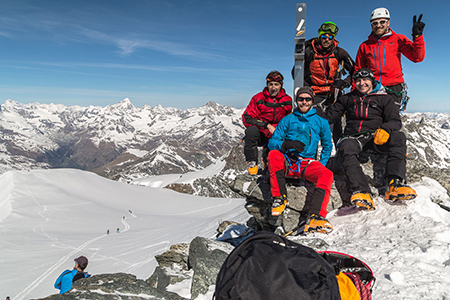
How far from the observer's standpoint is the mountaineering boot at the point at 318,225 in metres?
6.17

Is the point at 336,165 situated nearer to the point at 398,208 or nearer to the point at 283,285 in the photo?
the point at 398,208

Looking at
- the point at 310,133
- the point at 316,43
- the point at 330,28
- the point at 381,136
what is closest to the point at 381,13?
the point at 330,28

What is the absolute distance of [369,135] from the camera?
297 inches

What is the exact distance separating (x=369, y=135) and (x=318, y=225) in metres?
3.27

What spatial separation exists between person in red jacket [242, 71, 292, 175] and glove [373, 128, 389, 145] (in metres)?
2.76

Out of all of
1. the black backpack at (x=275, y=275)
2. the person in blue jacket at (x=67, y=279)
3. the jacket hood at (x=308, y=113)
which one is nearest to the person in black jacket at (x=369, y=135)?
the jacket hood at (x=308, y=113)

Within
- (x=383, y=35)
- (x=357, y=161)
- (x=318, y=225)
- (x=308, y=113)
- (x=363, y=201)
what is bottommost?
(x=318, y=225)

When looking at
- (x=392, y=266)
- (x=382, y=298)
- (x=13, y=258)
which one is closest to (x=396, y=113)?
(x=392, y=266)

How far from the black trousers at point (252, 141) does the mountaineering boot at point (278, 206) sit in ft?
6.35

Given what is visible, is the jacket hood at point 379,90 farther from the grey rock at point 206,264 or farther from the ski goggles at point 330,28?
the grey rock at point 206,264

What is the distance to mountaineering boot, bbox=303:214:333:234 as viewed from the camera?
6.17 m

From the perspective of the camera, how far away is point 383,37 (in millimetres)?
8031

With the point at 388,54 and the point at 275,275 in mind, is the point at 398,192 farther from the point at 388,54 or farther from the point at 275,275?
the point at 275,275

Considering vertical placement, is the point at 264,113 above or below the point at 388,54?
below
